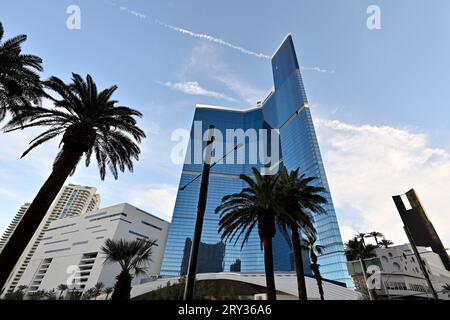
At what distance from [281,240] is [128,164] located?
496ft

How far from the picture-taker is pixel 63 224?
12812 centimetres

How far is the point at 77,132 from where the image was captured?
1423cm

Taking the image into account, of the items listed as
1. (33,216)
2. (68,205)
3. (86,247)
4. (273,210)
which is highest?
(68,205)

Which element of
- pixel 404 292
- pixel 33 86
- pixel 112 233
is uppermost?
pixel 112 233

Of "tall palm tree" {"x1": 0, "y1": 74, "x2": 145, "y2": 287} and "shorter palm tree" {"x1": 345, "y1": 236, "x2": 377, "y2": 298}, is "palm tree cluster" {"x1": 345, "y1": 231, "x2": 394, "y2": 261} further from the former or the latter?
"tall palm tree" {"x1": 0, "y1": 74, "x2": 145, "y2": 287}

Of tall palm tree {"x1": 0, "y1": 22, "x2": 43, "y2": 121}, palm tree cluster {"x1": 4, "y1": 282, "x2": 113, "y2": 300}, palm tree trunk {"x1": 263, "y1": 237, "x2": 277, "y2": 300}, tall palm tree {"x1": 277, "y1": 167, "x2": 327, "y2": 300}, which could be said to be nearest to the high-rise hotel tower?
palm tree cluster {"x1": 4, "y1": 282, "x2": 113, "y2": 300}

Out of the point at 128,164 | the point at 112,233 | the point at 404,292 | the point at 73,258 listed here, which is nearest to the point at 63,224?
the point at 73,258

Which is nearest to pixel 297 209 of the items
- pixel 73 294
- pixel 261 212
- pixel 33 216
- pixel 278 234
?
pixel 261 212

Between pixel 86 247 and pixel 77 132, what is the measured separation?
386ft

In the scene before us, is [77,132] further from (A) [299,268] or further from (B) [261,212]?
(A) [299,268]

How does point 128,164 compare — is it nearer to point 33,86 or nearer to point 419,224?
point 33,86

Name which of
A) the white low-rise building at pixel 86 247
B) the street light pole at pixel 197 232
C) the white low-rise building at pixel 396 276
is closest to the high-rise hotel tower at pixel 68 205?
the white low-rise building at pixel 86 247

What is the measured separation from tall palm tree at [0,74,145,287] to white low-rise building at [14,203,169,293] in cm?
9870

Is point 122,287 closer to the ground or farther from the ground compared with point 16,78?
closer to the ground
